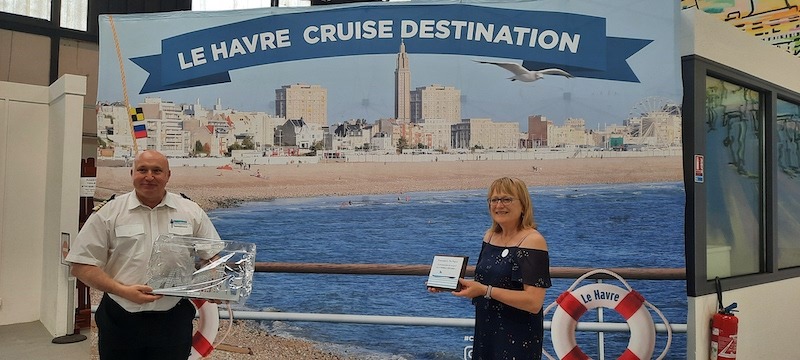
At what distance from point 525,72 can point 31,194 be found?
→ 4.54 meters

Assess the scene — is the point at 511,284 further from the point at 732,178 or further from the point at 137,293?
the point at 732,178

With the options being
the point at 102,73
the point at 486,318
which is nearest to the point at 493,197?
the point at 486,318

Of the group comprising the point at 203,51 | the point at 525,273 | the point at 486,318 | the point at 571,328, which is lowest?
the point at 571,328

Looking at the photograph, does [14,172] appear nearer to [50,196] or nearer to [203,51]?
[50,196]

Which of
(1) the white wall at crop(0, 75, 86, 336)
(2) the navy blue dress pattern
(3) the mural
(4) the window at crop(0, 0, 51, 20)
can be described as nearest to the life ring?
(2) the navy blue dress pattern

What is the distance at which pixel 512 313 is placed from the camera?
2020 millimetres

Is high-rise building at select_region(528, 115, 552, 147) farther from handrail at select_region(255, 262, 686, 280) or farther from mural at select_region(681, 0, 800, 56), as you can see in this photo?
mural at select_region(681, 0, 800, 56)

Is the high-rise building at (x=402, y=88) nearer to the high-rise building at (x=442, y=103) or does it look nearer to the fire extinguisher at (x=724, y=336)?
the high-rise building at (x=442, y=103)

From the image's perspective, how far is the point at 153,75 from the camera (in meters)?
3.33

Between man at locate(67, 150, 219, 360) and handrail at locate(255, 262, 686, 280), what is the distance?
37.4 inches

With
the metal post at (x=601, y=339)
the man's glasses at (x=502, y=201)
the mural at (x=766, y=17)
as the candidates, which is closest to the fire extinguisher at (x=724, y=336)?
the metal post at (x=601, y=339)

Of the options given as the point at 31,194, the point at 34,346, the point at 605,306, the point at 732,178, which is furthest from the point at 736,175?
the point at 31,194

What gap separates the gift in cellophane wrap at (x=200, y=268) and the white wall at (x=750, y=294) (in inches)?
79.3

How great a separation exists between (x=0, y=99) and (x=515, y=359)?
5.10 metres
